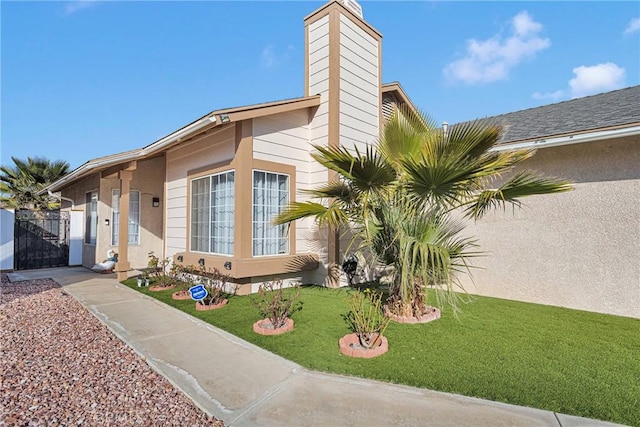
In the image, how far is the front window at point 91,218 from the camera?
39.8ft

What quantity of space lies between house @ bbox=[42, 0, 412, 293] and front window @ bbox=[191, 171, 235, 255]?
0.08 ft

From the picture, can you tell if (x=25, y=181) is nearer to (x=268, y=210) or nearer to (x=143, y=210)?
(x=143, y=210)

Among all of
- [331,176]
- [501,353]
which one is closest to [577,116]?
[331,176]

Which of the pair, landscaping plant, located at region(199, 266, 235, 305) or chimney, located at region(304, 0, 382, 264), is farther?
chimney, located at region(304, 0, 382, 264)

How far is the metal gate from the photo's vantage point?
12.2m

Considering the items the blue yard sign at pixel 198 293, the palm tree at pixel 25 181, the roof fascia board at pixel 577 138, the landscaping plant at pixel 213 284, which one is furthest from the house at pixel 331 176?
the palm tree at pixel 25 181

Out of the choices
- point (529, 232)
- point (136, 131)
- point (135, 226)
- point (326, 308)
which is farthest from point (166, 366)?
point (136, 131)

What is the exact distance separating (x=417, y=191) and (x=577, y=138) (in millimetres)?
3739

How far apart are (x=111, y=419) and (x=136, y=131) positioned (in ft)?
65.0

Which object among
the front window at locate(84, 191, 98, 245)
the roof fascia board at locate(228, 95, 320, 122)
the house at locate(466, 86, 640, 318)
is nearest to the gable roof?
the roof fascia board at locate(228, 95, 320, 122)

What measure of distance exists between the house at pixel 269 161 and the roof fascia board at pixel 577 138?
380 centimetres

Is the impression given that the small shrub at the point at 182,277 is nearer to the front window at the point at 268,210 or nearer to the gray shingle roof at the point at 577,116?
the front window at the point at 268,210

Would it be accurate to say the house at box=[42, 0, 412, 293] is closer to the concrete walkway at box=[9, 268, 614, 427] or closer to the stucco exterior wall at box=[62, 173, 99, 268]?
the stucco exterior wall at box=[62, 173, 99, 268]

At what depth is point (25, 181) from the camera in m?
17.3
